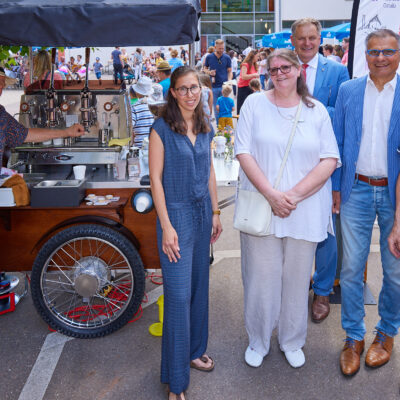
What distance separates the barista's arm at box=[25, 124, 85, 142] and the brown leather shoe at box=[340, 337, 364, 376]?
2508 millimetres

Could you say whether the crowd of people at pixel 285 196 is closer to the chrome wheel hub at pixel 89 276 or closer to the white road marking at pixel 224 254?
the chrome wheel hub at pixel 89 276

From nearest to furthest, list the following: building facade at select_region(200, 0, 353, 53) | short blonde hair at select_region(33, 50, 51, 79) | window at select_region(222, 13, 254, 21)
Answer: short blonde hair at select_region(33, 50, 51, 79), building facade at select_region(200, 0, 353, 53), window at select_region(222, 13, 254, 21)

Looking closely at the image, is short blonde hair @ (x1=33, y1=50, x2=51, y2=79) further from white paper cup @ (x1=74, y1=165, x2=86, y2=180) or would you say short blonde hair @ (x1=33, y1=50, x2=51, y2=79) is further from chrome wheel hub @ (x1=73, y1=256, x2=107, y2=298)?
chrome wheel hub @ (x1=73, y1=256, x2=107, y2=298)

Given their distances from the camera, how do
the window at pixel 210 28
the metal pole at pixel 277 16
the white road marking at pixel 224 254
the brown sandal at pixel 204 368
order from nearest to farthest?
the brown sandal at pixel 204 368 < the white road marking at pixel 224 254 < the window at pixel 210 28 < the metal pole at pixel 277 16

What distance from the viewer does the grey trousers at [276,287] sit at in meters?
3.01

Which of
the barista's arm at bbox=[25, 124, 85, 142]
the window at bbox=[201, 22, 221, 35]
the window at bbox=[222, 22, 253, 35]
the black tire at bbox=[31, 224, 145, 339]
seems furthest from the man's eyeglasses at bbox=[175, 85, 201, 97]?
the window at bbox=[222, 22, 253, 35]

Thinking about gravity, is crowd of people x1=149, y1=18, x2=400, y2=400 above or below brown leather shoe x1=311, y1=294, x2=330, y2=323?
above

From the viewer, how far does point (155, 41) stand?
10.2ft

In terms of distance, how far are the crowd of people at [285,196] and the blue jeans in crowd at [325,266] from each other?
580 millimetres

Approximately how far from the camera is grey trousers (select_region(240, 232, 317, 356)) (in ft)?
9.87

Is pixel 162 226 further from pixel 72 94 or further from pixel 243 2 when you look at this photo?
pixel 243 2

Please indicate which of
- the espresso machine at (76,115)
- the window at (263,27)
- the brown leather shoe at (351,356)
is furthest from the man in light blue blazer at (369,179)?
the window at (263,27)

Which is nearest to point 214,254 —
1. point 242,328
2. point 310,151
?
point 242,328

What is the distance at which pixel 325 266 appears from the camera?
3834 mm
